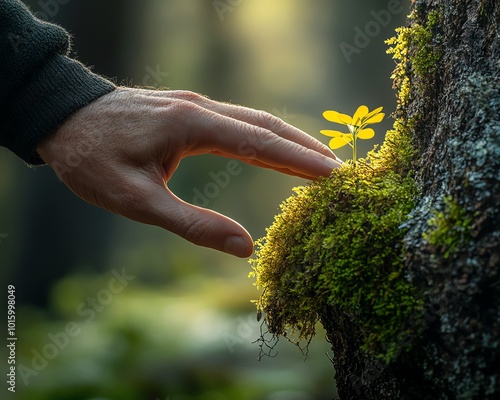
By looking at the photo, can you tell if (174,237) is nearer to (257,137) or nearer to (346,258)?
(257,137)

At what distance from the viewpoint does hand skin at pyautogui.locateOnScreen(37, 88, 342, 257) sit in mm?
1696

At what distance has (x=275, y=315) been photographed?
1.65 meters

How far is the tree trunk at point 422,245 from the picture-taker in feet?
3.71

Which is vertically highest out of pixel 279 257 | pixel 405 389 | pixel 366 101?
pixel 366 101

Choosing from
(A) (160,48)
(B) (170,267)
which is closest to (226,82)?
(A) (160,48)

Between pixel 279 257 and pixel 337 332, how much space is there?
0.33 m

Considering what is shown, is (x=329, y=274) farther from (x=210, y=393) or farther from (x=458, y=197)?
(x=210, y=393)

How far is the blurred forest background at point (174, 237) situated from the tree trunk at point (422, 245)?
65.9 inches

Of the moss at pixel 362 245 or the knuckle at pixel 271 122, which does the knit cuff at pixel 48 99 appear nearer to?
the knuckle at pixel 271 122

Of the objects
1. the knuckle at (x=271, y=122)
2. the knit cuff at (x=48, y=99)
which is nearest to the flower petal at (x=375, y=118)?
the knuckle at (x=271, y=122)

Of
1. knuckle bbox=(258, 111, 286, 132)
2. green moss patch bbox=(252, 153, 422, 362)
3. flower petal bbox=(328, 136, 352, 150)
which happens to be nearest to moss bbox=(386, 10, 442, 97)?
flower petal bbox=(328, 136, 352, 150)

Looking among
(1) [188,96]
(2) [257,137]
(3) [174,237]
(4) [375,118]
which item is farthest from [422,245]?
(3) [174,237]

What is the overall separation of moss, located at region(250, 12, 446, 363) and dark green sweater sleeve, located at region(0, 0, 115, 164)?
3.37ft

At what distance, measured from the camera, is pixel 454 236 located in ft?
3.81
